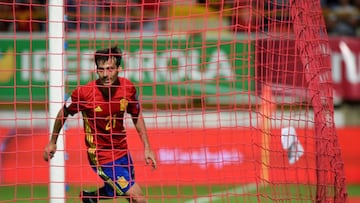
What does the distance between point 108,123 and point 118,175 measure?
489mm

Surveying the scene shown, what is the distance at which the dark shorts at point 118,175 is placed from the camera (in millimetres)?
7285

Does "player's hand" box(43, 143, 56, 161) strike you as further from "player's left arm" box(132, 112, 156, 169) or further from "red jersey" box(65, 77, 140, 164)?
"player's left arm" box(132, 112, 156, 169)

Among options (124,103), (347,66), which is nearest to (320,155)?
(124,103)

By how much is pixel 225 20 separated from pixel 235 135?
5.16 meters

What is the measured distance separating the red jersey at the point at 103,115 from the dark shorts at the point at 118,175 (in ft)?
0.20

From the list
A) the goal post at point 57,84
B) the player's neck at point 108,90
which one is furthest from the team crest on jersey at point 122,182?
the player's neck at point 108,90

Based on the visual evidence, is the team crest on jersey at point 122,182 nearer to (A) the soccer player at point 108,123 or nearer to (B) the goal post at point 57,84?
(A) the soccer player at point 108,123

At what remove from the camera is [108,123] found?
7.36 meters

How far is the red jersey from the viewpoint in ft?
23.9

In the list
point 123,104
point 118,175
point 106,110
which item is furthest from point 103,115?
point 118,175

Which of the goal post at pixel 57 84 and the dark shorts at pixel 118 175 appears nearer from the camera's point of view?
the dark shorts at pixel 118 175

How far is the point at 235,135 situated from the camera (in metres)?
11.2

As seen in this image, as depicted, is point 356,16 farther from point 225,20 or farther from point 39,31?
point 39,31

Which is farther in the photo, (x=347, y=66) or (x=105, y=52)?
(x=347, y=66)
